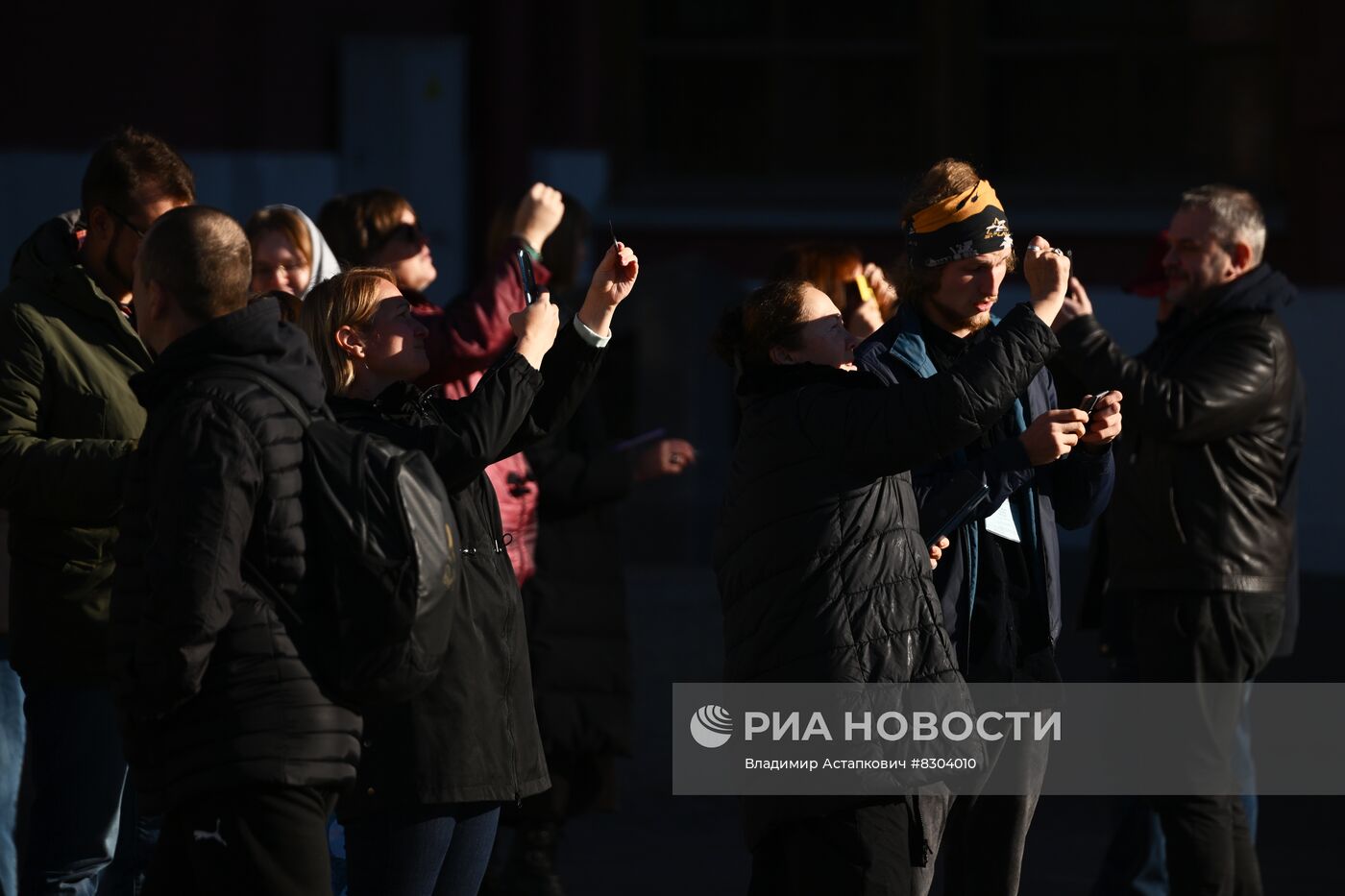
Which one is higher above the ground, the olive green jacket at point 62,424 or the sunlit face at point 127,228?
the sunlit face at point 127,228

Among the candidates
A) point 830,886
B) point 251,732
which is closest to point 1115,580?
point 830,886

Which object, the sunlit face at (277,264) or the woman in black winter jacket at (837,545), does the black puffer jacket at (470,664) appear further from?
the sunlit face at (277,264)

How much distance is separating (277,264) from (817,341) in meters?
1.90

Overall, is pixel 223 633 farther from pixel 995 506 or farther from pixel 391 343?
pixel 995 506

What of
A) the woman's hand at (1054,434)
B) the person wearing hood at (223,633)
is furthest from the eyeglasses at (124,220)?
the woman's hand at (1054,434)

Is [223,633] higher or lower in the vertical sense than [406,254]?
lower

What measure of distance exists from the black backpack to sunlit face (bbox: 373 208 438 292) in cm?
237

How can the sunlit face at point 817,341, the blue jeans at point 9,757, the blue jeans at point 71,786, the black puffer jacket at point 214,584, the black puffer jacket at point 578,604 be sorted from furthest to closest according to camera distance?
the black puffer jacket at point 578,604
the blue jeans at point 9,757
the blue jeans at point 71,786
the sunlit face at point 817,341
the black puffer jacket at point 214,584

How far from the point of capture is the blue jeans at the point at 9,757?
15.1 ft

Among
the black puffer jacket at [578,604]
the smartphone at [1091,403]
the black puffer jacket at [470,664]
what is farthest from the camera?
the black puffer jacket at [578,604]

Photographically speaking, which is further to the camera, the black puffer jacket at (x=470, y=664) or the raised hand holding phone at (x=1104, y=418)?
the raised hand holding phone at (x=1104, y=418)

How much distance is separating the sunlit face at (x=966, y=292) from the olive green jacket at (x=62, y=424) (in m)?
1.68

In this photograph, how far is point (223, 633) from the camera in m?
3.31

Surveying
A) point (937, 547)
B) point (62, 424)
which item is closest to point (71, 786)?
point (62, 424)
